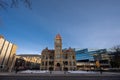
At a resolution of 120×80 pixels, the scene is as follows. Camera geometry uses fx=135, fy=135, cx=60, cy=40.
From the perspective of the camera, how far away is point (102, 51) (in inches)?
4097

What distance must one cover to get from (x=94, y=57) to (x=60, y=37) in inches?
1204

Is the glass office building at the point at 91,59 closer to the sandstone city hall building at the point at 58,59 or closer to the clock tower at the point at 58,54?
the sandstone city hall building at the point at 58,59

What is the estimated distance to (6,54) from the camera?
67.8 meters

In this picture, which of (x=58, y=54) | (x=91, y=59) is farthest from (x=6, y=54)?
(x=91, y=59)

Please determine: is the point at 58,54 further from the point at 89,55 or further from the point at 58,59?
the point at 89,55

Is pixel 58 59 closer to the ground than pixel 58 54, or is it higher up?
closer to the ground

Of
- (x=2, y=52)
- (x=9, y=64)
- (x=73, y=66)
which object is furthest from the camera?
(x=73, y=66)

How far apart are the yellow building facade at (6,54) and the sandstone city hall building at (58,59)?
1985cm

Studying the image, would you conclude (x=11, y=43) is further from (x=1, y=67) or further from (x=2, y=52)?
(x=1, y=67)

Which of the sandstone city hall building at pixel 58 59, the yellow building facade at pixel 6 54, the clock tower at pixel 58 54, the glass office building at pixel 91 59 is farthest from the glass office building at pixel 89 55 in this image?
the yellow building facade at pixel 6 54

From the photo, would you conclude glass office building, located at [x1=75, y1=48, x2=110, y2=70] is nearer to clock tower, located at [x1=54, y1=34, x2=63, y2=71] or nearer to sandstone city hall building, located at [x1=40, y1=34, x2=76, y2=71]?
sandstone city hall building, located at [x1=40, y1=34, x2=76, y2=71]

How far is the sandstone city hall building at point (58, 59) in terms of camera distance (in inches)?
3324

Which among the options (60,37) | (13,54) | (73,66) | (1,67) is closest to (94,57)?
(73,66)

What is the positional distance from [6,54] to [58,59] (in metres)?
31.9
